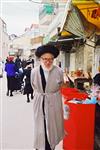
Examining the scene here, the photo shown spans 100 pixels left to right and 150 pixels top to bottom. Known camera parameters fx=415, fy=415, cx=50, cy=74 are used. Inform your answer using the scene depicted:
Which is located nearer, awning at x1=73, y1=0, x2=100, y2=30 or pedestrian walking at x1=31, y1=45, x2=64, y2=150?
pedestrian walking at x1=31, y1=45, x2=64, y2=150

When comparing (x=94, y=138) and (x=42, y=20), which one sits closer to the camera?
(x=94, y=138)

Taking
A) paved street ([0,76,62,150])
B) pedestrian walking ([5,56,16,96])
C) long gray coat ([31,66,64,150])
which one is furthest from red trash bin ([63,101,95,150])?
pedestrian walking ([5,56,16,96])

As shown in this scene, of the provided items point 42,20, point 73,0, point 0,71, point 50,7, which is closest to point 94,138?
point 73,0

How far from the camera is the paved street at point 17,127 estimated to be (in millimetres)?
7914

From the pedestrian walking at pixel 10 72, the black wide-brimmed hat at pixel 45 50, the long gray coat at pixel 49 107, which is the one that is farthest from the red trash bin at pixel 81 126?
the pedestrian walking at pixel 10 72

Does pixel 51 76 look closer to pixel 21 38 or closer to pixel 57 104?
pixel 57 104

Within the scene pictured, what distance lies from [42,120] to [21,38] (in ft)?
269

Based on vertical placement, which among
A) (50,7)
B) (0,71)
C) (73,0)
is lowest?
(0,71)

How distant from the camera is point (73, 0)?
316 inches

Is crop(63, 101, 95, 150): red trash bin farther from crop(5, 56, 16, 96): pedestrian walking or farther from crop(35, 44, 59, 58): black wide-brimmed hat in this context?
crop(5, 56, 16, 96): pedestrian walking

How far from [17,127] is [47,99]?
152 inches

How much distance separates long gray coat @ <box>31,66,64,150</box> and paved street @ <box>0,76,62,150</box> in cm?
138

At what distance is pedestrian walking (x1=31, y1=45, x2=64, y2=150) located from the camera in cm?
601

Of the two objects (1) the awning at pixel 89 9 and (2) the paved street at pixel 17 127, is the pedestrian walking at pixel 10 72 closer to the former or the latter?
(2) the paved street at pixel 17 127
